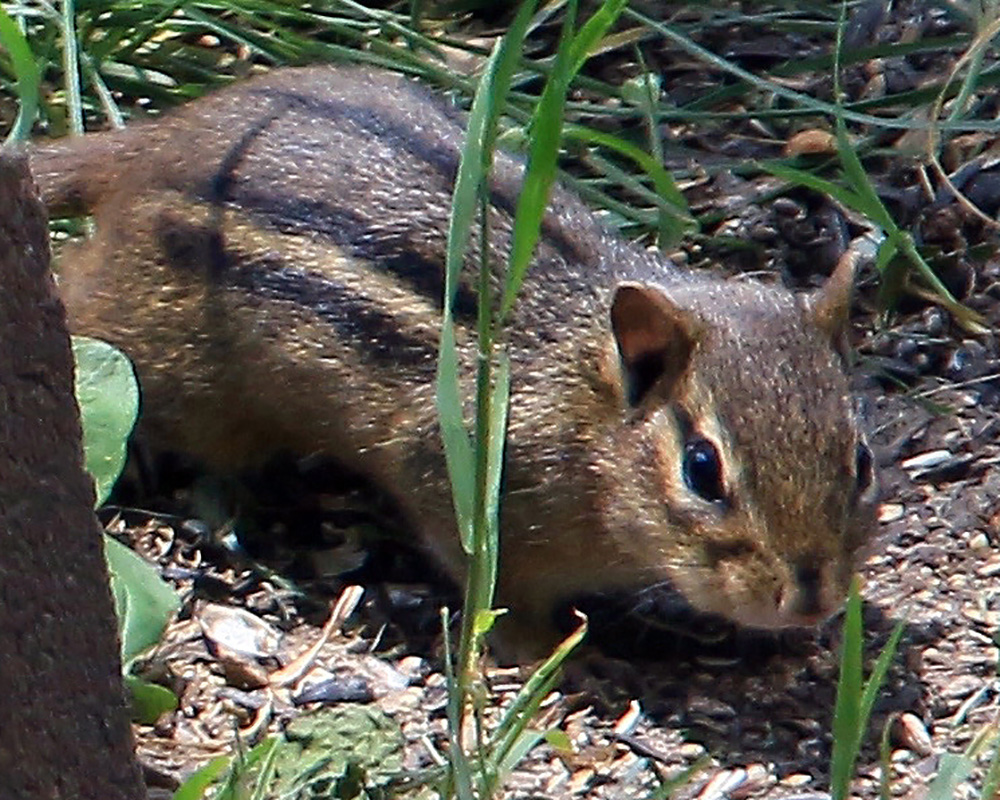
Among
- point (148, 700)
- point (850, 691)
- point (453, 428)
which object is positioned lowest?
point (148, 700)

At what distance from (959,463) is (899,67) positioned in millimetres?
1363

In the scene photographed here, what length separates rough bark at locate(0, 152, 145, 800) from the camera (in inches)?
88.7

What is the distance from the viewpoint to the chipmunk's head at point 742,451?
353 cm

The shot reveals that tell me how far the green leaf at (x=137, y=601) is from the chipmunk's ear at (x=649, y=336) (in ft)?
3.49

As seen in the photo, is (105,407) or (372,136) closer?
(105,407)

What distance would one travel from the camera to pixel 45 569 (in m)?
2.35

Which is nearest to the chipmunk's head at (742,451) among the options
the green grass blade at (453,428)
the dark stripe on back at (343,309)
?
the dark stripe on back at (343,309)

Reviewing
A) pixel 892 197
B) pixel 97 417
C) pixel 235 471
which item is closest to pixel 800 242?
pixel 892 197

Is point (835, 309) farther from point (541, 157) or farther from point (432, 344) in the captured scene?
point (541, 157)

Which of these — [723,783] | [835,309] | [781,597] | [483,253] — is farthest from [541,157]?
[835,309]

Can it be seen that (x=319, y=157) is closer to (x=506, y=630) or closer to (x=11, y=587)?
(x=506, y=630)

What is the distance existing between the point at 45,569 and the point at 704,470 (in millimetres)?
1583

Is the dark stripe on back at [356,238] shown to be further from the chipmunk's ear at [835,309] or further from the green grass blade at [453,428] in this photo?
the green grass blade at [453,428]

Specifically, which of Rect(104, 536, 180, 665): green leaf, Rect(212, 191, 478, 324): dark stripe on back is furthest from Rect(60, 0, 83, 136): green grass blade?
Rect(104, 536, 180, 665): green leaf
